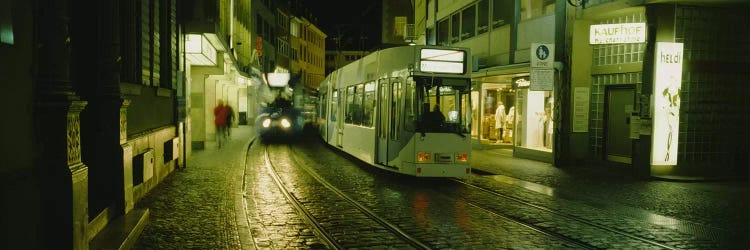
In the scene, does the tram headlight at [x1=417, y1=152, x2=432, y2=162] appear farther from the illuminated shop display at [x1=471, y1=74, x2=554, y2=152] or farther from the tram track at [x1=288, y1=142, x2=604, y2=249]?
the illuminated shop display at [x1=471, y1=74, x2=554, y2=152]

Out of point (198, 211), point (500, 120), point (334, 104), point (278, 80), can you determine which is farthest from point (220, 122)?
point (198, 211)

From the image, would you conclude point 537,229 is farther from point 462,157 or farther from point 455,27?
point 455,27

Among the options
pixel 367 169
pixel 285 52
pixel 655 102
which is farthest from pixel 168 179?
pixel 285 52

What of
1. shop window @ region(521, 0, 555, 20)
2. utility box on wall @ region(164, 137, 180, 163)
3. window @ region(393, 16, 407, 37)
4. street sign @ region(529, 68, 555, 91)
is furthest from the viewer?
window @ region(393, 16, 407, 37)

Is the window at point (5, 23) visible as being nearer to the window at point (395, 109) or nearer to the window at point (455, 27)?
the window at point (395, 109)

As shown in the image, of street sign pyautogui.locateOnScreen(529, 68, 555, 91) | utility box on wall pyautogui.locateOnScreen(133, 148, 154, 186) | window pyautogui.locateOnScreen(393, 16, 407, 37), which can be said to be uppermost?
window pyautogui.locateOnScreen(393, 16, 407, 37)

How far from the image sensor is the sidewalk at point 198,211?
Answer: 724 centimetres

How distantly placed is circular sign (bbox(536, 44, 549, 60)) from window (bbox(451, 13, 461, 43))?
9.77m

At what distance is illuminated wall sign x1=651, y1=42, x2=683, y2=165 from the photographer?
1402cm

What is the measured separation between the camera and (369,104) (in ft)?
49.2

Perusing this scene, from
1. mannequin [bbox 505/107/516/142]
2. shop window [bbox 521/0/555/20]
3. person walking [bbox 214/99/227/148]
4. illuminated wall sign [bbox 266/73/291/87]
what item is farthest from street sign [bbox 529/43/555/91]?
illuminated wall sign [bbox 266/73/291/87]

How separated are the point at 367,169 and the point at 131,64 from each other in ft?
23.6

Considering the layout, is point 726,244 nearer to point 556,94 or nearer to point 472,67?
point 472,67

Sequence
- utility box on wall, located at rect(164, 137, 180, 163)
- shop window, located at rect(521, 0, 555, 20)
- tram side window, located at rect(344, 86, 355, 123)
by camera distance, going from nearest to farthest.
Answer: utility box on wall, located at rect(164, 137, 180, 163) → tram side window, located at rect(344, 86, 355, 123) → shop window, located at rect(521, 0, 555, 20)
